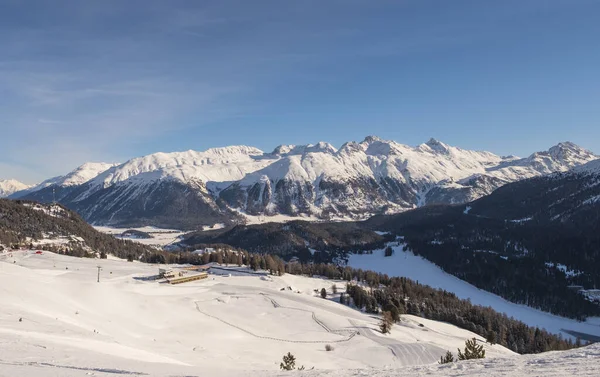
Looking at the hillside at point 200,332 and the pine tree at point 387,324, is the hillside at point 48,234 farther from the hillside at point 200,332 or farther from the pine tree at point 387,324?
the pine tree at point 387,324

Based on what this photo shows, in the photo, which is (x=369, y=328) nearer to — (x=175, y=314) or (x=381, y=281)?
(x=175, y=314)

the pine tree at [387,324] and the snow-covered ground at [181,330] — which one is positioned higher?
the snow-covered ground at [181,330]

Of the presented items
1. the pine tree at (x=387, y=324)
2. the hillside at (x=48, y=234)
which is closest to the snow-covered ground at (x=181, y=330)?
the pine tree at (x=387, y=324)

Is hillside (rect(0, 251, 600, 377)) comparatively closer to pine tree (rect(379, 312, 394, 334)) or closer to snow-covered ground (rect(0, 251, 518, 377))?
snow-covered ground (rect(0, 251, 518, 377))

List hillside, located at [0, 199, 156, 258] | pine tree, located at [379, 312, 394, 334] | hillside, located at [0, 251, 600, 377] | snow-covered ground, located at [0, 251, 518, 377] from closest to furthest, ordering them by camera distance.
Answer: hillside, located at [0, 251, 600, 377] → snow-covered ground, located at [0, 251, 518, 377] → pine tree, located at [379, 312, 394, 334] → hillside, located at [0, 199, 156, 258]

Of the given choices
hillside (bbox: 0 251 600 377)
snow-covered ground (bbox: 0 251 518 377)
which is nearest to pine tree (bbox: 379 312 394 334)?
hillside (bbox: 0 251 600 377)

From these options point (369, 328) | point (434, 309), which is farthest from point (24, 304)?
point (434, 309)

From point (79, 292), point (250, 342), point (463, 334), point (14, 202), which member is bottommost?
point (463, 334)

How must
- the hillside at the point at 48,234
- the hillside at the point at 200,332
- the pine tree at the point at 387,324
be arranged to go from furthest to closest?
1. the hillside at the point at 48,234
2. the pine tree at the point at 387,324
3. the hillside at the point at 200,332
